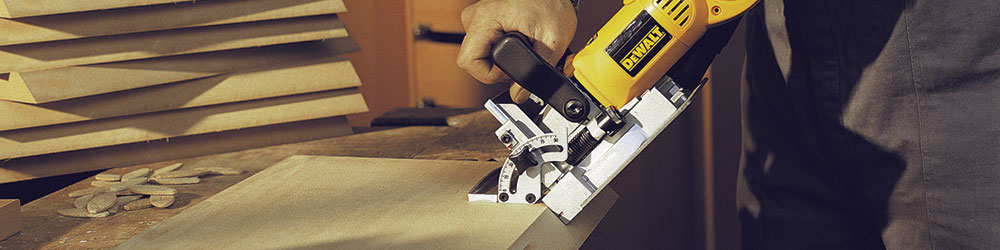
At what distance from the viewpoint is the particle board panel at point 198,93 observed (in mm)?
1439

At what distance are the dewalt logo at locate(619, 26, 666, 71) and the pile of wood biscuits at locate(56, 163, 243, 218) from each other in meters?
0.69

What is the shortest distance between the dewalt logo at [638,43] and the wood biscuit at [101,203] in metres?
0.73

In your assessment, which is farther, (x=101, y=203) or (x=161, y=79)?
(x=161, y=79)

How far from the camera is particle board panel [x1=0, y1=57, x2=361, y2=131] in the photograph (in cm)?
144

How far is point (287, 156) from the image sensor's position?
153 centimetres

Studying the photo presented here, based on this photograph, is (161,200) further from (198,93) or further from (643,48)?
(643,48)

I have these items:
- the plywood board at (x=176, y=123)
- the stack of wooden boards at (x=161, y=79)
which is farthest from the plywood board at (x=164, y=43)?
the plywood board at (x=176, y=123)

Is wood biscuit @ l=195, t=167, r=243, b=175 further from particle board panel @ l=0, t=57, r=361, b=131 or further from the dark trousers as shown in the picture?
the dark trousers

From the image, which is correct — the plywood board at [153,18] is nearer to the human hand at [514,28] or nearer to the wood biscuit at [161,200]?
the wood biscuit at [161,200]

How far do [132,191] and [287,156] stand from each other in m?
0.33

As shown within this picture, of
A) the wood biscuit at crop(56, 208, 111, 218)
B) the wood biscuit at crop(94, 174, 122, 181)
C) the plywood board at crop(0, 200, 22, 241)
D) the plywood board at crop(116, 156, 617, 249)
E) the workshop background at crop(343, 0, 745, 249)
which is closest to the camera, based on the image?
the plywood board at crop(116, 156, 617, 249)

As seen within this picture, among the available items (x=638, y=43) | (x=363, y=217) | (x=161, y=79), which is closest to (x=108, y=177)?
(x=161, y=79)

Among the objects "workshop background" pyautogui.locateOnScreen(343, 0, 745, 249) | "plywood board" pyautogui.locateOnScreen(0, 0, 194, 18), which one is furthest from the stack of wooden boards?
"workshop background" pyautogui.locateOnScreen(343, 0, 745, 249)

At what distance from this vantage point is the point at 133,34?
149cm
